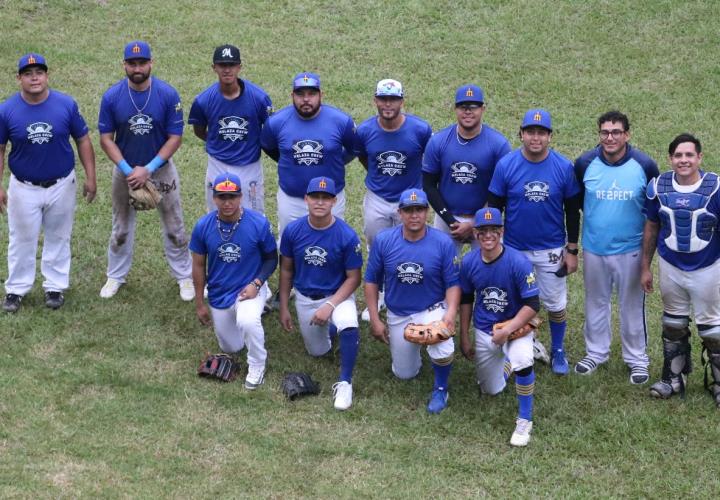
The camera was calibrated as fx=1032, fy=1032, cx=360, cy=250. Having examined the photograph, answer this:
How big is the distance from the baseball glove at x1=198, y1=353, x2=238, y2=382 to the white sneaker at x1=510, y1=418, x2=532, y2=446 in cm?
272

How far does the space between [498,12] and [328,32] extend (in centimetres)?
309

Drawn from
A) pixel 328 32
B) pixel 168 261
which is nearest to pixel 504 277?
pixel 168 261

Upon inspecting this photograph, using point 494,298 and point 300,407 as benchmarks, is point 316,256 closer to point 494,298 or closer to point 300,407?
point 300,407

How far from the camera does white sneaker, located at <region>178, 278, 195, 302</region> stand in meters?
11.2

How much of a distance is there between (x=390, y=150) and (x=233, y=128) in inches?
68.9

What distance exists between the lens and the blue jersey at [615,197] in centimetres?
927

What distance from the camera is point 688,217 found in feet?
29.1

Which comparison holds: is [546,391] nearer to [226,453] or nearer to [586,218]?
[586,218]

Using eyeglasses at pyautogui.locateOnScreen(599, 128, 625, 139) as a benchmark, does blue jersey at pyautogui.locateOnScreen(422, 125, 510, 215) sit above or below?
below

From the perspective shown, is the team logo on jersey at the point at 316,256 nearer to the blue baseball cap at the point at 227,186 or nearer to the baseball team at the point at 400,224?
the baseball team at the point at 400,224

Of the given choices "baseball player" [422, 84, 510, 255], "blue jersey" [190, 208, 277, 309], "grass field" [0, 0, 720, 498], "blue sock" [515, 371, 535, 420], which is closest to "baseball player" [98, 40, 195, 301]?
"grass field" [0, 0, 720, 498]

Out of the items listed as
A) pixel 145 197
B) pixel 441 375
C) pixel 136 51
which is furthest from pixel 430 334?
pixel 136 51

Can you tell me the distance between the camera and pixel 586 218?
31.5 feet

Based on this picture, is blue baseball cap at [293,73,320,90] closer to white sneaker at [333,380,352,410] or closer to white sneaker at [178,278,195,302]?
white sneaker at [178,278,195,302]
